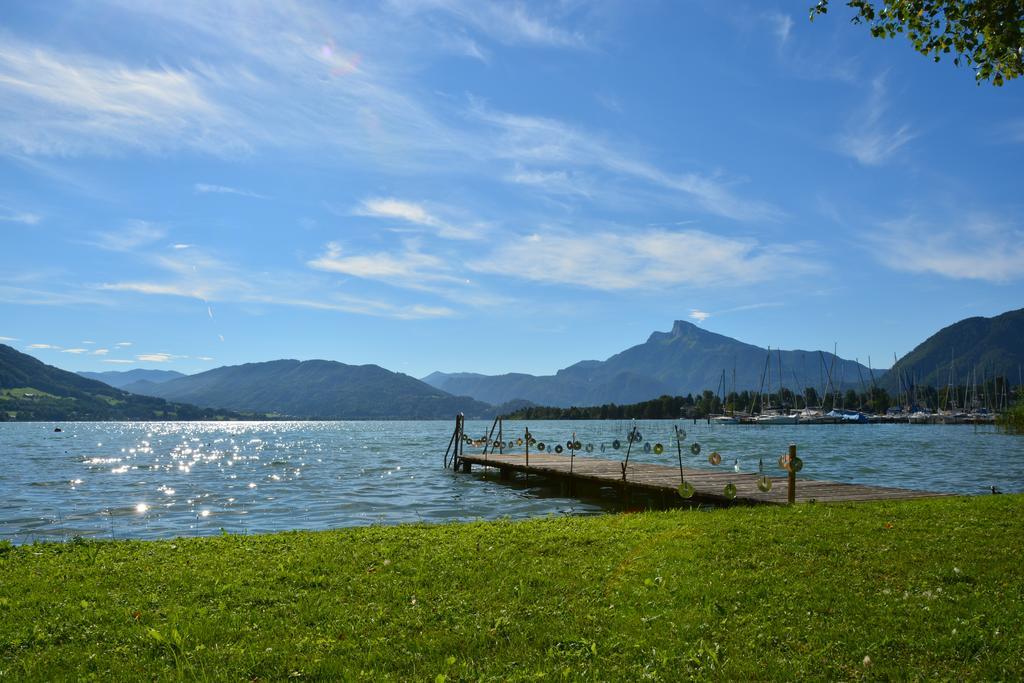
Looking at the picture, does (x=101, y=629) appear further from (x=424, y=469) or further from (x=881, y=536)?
(x=424, y=469)

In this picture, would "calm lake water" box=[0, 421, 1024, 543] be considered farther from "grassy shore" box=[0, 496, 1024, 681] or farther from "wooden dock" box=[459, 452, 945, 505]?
"grassy shore" box=[0, 496, 1024, 681]

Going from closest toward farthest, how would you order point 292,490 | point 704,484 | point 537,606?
1. point 537,606
2. point 704,484
3. point 292,490

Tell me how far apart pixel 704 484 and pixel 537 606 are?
61.9ft

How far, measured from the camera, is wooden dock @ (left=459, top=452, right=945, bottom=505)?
2306cm

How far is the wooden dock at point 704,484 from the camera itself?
23062 millimetres

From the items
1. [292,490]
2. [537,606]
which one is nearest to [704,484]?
[537,606]

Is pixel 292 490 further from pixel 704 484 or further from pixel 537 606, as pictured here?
pixel 537 606

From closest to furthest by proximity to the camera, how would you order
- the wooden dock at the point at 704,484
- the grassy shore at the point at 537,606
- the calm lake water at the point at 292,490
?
the grassy shore at the point at 537,606
the wooden dock at the point at 704,484
the calm lake water at the point at 292,490

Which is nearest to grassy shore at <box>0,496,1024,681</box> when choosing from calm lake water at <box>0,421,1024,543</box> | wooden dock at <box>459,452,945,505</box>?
wooden dock at <box>459,452,945,505</box>

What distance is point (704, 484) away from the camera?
27.6m

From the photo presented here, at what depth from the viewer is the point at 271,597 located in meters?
10.8

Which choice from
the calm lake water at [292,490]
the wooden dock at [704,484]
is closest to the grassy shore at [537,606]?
the wooden dock at [704,484]

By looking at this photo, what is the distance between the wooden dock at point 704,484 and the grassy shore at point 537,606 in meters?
7.67

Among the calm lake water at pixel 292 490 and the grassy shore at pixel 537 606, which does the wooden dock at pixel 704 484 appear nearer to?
the calm lake water at pixel 292 490
